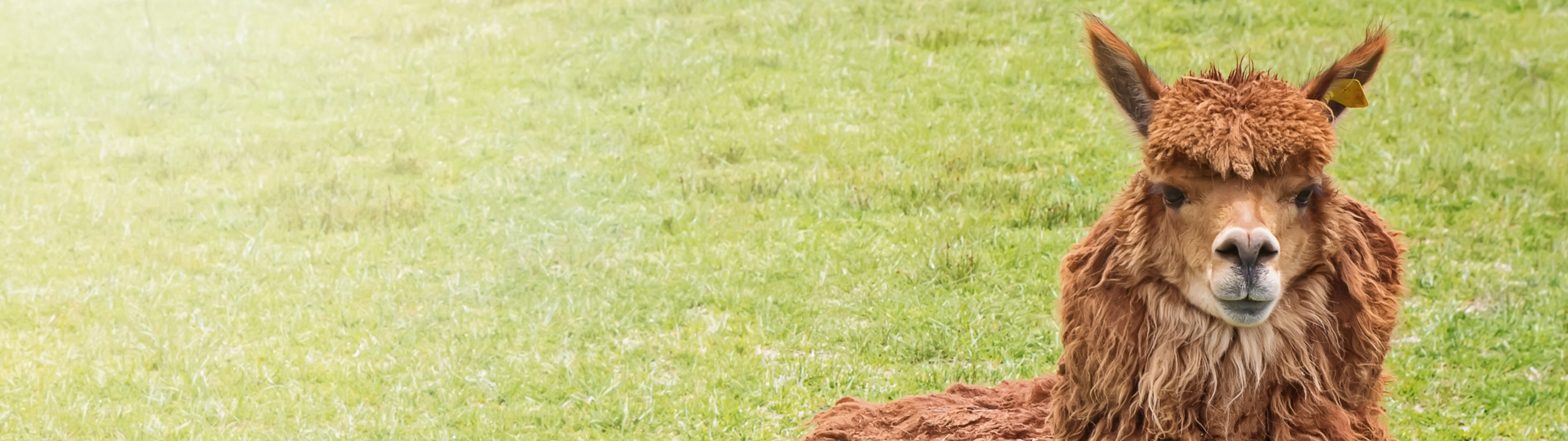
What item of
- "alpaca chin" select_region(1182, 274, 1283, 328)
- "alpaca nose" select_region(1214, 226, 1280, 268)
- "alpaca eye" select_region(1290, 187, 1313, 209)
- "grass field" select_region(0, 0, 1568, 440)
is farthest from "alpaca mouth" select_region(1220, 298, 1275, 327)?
"grass field" select_region(0, 0, 1568, 440)

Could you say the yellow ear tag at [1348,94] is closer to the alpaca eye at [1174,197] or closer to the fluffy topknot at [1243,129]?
the fluffy topknot at [1243,129]

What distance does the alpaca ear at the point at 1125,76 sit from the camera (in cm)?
369

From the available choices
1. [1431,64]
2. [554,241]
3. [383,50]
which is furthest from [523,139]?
[1431,64]

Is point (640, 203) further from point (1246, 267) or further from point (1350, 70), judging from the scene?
point (1246, 267)

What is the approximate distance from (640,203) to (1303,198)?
633 cm

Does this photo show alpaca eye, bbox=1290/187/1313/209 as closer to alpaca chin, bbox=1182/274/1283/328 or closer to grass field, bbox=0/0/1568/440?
alpaca chin, bbox=1182/274/1283/328

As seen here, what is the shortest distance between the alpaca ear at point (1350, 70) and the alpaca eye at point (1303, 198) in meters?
0.23

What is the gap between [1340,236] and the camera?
Result: 363 centimetres

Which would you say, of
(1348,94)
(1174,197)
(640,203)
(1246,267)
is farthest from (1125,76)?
(640,203)

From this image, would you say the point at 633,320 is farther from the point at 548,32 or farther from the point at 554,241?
the point at 548,32

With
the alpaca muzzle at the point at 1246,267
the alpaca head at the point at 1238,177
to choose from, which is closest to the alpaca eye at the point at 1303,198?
the alpaca head at the point at 1238,177

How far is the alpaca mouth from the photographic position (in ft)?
11.2

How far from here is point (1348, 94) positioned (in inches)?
141

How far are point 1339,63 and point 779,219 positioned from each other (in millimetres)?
5478
